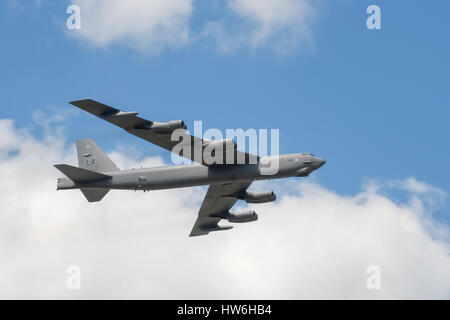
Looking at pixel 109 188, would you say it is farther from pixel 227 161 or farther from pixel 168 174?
pixel 227 161

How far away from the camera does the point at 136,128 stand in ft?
208

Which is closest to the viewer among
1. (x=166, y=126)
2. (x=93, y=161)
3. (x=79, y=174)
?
(x=166, y=126)

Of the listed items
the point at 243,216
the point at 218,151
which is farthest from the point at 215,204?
the point at 218,151

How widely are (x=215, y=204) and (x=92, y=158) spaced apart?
1109cm

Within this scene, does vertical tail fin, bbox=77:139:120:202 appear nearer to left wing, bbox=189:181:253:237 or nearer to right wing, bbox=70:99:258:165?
right wing, bbox=70:99:258:165

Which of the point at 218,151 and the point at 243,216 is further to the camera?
the point at 243,216

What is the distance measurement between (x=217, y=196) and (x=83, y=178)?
11.9m

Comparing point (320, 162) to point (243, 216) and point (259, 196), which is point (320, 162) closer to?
point (259, 196)

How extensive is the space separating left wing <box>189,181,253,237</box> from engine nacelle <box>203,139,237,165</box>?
17.9ft

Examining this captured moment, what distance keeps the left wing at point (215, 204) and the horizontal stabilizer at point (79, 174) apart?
986cm

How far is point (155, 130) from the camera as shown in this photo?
6269cm

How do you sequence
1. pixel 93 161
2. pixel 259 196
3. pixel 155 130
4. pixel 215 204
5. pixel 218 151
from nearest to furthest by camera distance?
1. pixel 155 130
2. pixel 218 151
3. pixel 93 161
4. pixel 259 196
5. pixel 215 204
